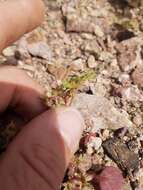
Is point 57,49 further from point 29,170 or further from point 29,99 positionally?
point 29,170

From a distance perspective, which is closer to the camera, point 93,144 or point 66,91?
point 93,144

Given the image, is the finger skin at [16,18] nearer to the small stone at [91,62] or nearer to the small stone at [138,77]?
the small stone at [91,62]

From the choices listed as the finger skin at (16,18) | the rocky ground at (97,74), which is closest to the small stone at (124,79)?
the rocky ground at (97,74)

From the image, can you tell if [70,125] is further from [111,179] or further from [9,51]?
[9,51]

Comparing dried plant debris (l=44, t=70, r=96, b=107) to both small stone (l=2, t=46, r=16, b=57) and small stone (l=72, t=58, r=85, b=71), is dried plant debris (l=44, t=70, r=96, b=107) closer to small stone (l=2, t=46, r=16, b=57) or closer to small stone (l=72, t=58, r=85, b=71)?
small stone (l=72, t=58, r=85, b=71)

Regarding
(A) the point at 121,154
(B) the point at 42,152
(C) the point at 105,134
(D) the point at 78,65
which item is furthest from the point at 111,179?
(D) the point at 78,65

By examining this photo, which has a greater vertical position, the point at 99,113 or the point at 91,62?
the point at 91,62
